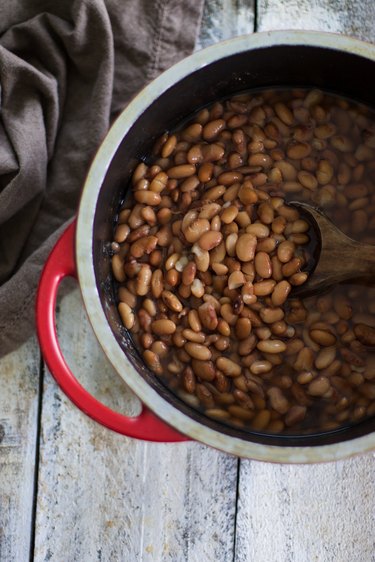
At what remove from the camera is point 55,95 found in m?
1.04

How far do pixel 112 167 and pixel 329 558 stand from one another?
59cm

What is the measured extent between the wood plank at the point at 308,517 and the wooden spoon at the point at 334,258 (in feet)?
0.95

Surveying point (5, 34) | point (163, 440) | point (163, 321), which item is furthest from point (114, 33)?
point (163, 440)

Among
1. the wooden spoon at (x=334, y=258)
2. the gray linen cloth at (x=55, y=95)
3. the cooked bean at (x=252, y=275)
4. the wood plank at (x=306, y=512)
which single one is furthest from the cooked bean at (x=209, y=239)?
the wood plank at (x=306, y=512)

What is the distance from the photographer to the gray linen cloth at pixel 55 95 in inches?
40.2

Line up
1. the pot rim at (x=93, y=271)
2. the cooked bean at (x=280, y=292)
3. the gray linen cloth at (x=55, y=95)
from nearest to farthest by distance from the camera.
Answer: the pot rim at (x=93, y=271)
the cooked bean at (x=280, y=292)
the gray linen cloth at (x=55, y=95)

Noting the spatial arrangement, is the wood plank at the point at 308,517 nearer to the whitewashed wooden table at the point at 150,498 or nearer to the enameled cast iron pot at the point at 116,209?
the whitewashed wooden table at the point at 150,498

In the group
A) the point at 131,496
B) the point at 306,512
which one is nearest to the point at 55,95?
the point at 131,496

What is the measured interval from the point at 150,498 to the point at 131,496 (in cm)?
3

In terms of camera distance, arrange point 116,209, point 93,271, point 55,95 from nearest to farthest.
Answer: point 93,271, point 116,209, point 55,95

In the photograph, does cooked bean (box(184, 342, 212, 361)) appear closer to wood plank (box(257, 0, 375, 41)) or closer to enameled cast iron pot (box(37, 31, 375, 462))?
enameled cast iron pot (box(37, 31, 375, 462))

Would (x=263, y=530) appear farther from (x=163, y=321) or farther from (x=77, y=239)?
(x=77, y=239)

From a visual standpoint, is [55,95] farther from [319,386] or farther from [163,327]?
Answer: [319,386]

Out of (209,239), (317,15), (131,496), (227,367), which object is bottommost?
(131,496)
